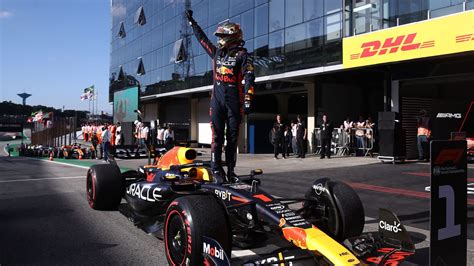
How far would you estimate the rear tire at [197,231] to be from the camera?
3098 millimetres

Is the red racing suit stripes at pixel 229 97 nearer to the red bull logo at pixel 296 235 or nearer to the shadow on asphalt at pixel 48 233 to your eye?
the shadow on asphalt at pixel 48 233

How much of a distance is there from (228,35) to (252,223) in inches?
98.0

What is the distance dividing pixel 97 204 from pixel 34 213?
2.75 ft

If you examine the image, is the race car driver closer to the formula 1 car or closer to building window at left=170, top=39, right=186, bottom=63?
the formula 1 car

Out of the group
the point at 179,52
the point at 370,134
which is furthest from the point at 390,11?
the point at 179,52

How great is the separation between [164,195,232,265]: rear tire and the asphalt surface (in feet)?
1.20

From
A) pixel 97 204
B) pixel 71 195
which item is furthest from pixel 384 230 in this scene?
pixel 71 195

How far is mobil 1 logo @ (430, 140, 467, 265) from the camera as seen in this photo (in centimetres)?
259

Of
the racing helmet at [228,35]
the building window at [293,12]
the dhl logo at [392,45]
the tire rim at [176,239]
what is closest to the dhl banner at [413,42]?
the dhl logo at [392,45]

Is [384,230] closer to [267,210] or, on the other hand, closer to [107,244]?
[267,210]

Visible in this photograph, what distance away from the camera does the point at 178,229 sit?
11.4 feet

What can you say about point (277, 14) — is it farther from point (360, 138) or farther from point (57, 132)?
point (57, 132)

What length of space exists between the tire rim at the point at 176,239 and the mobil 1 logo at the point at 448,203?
1.77 m

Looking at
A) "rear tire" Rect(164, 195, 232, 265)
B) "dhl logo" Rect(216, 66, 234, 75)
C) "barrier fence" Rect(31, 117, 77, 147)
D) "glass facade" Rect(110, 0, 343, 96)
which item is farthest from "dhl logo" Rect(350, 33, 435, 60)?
"barrier fence" Rect(31, 117, 77, 147)
